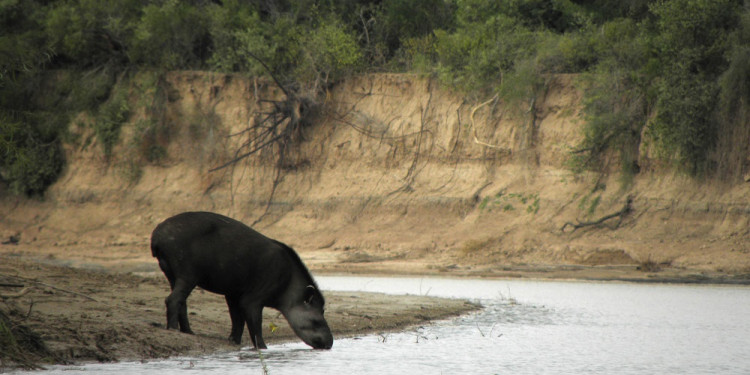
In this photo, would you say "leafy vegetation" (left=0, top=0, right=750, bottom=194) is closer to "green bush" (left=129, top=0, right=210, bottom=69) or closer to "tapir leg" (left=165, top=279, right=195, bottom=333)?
"green bush" (left=129, top=0, right=210, bottom=69)

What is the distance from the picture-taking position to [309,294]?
9.07m

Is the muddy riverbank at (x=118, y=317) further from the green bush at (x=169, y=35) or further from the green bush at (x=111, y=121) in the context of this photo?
the green bush at (x=169, y=35)

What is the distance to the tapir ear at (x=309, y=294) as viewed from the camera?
29.6 feet

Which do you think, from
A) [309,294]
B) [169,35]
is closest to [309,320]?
[309,294]

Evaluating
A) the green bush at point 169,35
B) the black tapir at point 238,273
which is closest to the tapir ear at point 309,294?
the black tapir at point 238,273

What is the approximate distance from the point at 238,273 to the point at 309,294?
790 mm

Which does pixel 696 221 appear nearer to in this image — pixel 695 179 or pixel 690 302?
pixel 695 179

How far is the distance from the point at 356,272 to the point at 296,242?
12.7 ft

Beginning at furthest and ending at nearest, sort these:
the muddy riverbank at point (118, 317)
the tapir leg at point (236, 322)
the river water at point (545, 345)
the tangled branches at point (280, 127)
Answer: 1. the tangled branches at point (280, 127)
2. the tapir leg at point (236, 322)
3. the river water at point (545, 345)
4. the muddy riverbank at point (118, 317)

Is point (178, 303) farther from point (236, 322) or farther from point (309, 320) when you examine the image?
point (309, 320)

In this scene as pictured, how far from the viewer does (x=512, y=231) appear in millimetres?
22906

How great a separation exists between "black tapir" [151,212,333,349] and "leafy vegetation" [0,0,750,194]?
14317 millimetres

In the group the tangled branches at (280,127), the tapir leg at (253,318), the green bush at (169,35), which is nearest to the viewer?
the tapir leg at (253,318)

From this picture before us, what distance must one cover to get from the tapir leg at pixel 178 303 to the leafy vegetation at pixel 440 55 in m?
14.4
